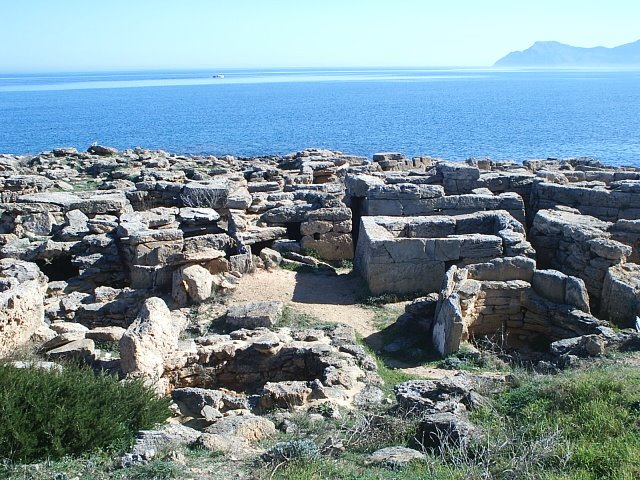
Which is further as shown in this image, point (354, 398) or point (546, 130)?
point (546, 130)

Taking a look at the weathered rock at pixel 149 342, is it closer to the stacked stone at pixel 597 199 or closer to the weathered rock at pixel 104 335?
the weathered rock at pixel 104 335

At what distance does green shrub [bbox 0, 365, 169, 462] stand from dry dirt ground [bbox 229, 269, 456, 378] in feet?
16.9

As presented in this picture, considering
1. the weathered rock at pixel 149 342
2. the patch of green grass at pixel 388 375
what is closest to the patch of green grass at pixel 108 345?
the weathered rock at pixel 149 342

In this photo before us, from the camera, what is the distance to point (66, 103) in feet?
348

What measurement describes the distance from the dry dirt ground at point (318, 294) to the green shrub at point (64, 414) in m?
5.14

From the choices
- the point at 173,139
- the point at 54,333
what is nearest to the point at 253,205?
the point at 54,333

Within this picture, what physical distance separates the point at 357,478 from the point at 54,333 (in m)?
6.72

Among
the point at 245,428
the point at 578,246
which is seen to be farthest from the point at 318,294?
the point at 245,428

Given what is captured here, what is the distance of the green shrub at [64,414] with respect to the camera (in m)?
5.94

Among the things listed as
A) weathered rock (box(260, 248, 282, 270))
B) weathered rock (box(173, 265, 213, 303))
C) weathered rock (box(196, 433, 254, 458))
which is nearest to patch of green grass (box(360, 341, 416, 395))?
weathered rock (box(196, 433, 254, 458))

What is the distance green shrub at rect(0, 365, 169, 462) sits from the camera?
19.5 ft

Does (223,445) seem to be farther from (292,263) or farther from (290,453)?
(292,263)

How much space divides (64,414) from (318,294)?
743 cm

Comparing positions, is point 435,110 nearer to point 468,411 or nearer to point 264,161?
point 264,161
